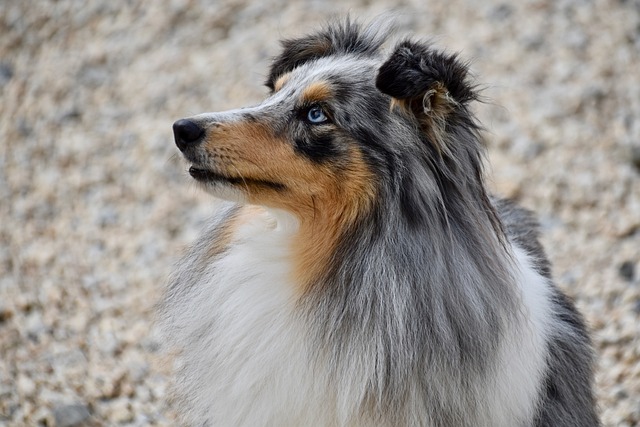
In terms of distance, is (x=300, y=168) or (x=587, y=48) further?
(x=587, y=48)

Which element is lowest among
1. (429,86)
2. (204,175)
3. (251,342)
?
(251,342)

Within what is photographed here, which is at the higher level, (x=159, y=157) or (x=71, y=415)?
(x=159, y=157)

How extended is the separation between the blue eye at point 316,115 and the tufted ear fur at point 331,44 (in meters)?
0.48

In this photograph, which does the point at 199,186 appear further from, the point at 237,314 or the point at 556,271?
the point at 556,271

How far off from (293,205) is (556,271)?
8.89ft

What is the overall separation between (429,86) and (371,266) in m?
0.62

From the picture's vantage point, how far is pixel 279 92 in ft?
10.3

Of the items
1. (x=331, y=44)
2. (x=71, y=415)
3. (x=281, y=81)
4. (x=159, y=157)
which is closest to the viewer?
(x=281, y=81)

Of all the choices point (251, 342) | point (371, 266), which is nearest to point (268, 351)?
point (251, 342)

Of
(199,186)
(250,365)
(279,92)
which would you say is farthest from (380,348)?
(279,92)

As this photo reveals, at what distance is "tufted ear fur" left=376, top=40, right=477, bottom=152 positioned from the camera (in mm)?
2607

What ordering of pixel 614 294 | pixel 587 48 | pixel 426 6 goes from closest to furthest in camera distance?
pixel 614 294 → pixel 587 48 → pixel 426 6

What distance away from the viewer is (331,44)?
3371 millimetres

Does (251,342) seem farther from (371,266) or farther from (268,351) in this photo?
(371,266)
